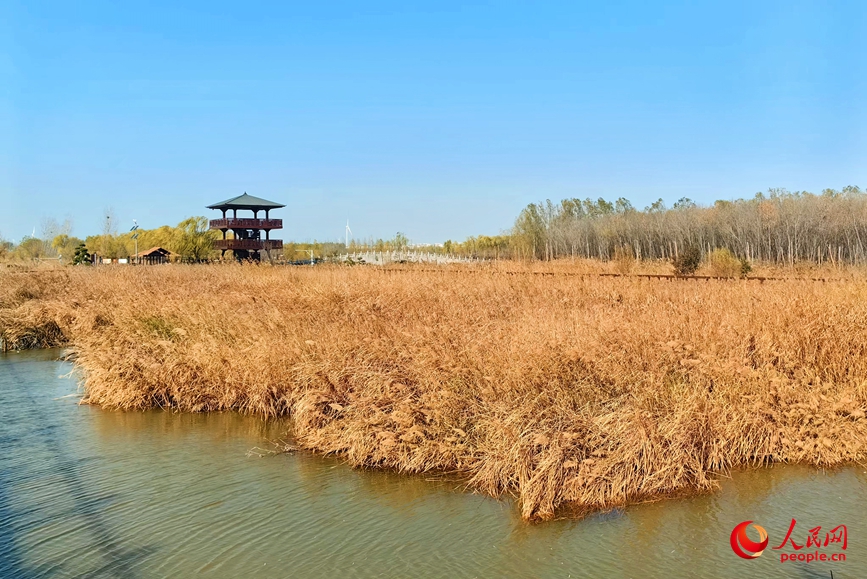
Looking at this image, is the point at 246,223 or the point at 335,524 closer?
the point at 335,524

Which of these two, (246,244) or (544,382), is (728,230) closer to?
(246,244)

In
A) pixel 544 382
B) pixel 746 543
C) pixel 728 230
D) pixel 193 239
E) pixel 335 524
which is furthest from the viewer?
pixel 193 239

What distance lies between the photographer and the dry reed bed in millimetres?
7430

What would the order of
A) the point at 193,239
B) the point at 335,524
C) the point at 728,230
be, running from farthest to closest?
the point at 193,239 < the point at 728,230 < the point at 335,524

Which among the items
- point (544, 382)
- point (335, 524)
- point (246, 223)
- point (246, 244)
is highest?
point (246, 223)

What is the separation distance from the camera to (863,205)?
3994 centimetres

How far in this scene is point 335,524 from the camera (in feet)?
23.4

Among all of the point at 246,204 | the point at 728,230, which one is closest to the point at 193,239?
the point at 246,204

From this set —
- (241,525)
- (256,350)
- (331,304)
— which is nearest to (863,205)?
(331,304)

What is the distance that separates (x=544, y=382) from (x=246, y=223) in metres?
37.6

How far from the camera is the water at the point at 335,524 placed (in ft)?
20.0

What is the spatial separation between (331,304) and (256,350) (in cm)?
409

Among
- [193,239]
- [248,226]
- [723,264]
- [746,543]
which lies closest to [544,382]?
[746,543]

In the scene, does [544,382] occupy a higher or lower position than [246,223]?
lower
